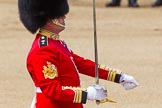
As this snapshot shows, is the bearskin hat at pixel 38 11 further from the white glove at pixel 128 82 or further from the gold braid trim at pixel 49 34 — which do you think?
the white glove at pixel 128 82

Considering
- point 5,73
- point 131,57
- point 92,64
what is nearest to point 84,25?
point 131,57

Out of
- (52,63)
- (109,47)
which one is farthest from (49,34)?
(109,47)

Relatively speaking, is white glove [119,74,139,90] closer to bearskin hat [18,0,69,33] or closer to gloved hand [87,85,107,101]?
gloved hand [87,85,107,101]

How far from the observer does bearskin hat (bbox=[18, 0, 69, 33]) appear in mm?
4652

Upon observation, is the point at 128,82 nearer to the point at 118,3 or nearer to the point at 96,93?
the point at 96,93

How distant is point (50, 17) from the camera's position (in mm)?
4672

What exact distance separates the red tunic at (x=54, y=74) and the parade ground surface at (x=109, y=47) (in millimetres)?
3324

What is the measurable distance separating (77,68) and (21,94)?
12.0 ft

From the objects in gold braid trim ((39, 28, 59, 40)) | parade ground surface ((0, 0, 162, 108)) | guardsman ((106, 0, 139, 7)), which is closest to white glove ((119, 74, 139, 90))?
gold braid trim ((39, 28, 59, 40))

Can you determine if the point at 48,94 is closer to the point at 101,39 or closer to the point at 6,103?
the point at 6,103

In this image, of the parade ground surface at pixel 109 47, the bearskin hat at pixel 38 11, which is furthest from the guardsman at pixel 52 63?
the parade ground surface at pixel 109 47

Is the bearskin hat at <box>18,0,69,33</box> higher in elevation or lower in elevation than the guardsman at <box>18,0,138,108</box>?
higher

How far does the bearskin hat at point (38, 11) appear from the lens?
4652mm

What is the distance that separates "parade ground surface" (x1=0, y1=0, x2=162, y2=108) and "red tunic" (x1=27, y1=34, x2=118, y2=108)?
3324mm
